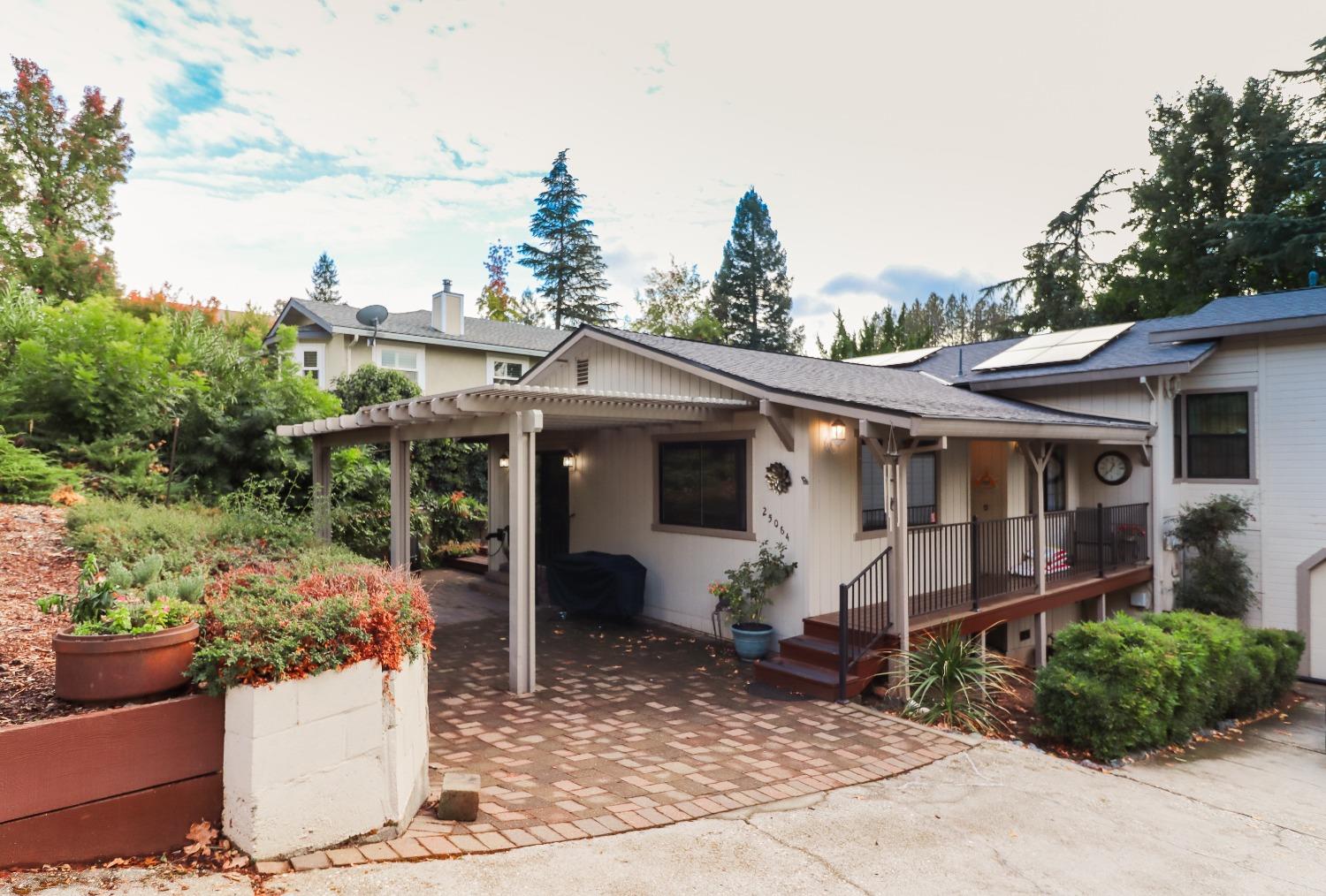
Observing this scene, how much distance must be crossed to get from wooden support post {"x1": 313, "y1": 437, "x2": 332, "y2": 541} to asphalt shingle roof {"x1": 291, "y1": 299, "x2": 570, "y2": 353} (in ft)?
25.2

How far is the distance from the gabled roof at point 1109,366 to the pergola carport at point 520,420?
601 cm

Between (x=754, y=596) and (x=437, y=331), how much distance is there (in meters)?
14.8

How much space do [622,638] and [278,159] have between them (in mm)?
12249

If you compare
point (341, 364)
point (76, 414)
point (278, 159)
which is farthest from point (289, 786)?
point (341, 364)

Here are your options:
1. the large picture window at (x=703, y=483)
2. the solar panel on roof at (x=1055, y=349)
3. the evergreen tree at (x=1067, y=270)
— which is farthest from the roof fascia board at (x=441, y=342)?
the evergreen tree at (x=1067, y=270)

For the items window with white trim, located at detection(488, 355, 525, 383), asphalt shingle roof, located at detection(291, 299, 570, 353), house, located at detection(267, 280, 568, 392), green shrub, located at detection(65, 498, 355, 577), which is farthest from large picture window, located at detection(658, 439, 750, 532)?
window with white trim, located at detection(488, 355, 525, 383)

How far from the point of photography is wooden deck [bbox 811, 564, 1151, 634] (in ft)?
24.9

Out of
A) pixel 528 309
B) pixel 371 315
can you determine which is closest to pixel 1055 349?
pixel 371 315

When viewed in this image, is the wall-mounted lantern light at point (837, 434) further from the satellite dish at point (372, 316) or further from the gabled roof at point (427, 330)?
the satellite dish at point (372, 316)

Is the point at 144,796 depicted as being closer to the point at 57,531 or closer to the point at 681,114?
the point at 57,531

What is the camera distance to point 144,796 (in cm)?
308

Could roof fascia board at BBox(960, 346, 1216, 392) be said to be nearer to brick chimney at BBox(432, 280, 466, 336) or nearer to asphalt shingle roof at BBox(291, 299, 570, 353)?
asphalt shingle roof at BBox(291, 299, 570, 353)

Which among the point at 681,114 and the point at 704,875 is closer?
the point at 704,875

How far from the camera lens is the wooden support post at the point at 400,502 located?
29.7 feet
